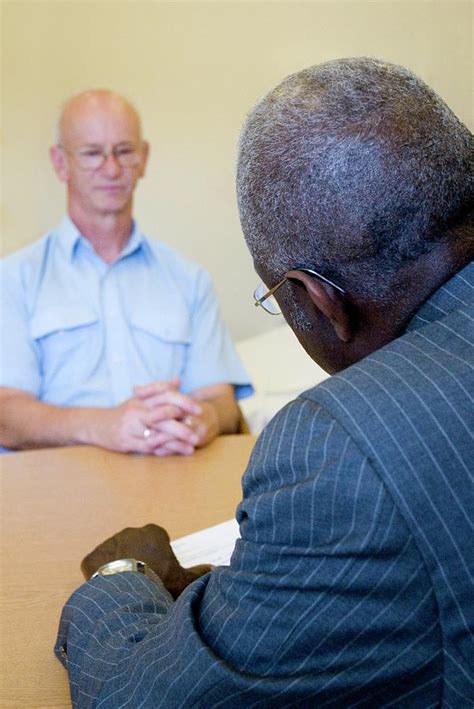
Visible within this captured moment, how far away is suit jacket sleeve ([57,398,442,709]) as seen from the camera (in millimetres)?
700

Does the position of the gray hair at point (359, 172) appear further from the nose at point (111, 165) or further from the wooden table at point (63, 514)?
the nose at point (111, 165)

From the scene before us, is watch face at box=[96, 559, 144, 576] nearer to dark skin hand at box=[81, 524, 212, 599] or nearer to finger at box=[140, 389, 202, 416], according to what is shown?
dark skin hand at box=[81, 524, 212, 599]

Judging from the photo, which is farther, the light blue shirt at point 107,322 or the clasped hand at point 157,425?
the light blue shirt at point 107,322

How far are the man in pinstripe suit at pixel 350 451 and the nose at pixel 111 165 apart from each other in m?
1.49

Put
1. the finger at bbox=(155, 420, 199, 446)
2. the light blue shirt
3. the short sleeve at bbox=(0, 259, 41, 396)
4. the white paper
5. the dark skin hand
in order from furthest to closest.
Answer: the light blue shirt, the short sleeve at bbox=(0, 259, 41, 396), the finger at bbox=(155, 420, 199, 446), the white paper, the dark skin hand

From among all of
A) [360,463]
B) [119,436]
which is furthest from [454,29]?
[360,463]

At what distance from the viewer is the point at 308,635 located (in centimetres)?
73

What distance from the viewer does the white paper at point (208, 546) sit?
4.28ft

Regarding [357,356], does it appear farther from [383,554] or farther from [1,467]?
[1,467]

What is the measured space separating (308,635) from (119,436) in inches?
45.0

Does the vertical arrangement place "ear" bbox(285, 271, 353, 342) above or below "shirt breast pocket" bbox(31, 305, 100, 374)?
above

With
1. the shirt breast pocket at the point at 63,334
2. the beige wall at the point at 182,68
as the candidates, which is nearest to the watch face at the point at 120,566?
the shirt breast pocket at the point at 63,334

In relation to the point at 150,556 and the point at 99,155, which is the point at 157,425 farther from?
the point at 99,155

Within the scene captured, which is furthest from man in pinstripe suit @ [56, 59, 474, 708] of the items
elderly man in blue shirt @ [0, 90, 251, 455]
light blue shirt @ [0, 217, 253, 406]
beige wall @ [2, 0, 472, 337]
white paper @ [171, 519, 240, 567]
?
beige wall @ [2, 0, 472, 337]
